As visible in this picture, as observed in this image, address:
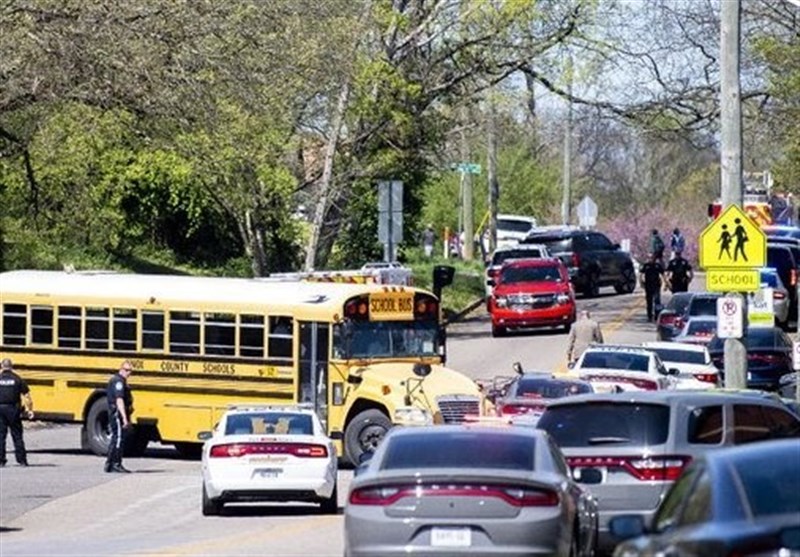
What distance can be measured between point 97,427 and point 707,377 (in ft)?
38.8

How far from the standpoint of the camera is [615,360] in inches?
1438

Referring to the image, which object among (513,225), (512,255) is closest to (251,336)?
(512,255)

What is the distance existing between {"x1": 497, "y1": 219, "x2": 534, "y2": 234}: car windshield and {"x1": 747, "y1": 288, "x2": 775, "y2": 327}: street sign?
47261 millimetres

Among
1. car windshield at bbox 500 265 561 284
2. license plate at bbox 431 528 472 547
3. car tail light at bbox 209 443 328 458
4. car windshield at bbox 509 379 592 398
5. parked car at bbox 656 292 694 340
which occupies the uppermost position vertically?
car windshield at bbox 500 265 561 284

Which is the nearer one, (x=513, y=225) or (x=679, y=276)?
(x=679, y=276)

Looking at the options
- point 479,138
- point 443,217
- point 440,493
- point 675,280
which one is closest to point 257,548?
point 440,493

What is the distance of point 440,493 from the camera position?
15.1 metres

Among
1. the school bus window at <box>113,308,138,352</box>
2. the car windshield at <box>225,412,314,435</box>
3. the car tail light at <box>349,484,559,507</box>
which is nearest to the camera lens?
the car tail light at <box>349,484,559,507</box>

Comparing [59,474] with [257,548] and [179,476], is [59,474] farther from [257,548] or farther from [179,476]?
[257,548]

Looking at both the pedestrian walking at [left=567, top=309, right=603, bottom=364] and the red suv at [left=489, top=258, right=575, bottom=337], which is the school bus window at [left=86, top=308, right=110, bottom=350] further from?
the red suv at [left=489, top=258, right=575, bottom=337]

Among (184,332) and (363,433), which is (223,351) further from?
(363,433)

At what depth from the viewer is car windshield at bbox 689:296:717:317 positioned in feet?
162

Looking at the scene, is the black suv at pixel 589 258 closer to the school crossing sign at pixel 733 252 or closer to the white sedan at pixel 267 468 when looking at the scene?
the school crossing sign at pixel 733 252

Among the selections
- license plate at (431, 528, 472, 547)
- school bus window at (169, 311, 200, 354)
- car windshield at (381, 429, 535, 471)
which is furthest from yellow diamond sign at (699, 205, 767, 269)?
license plate at (431, 528, 472, 547)
